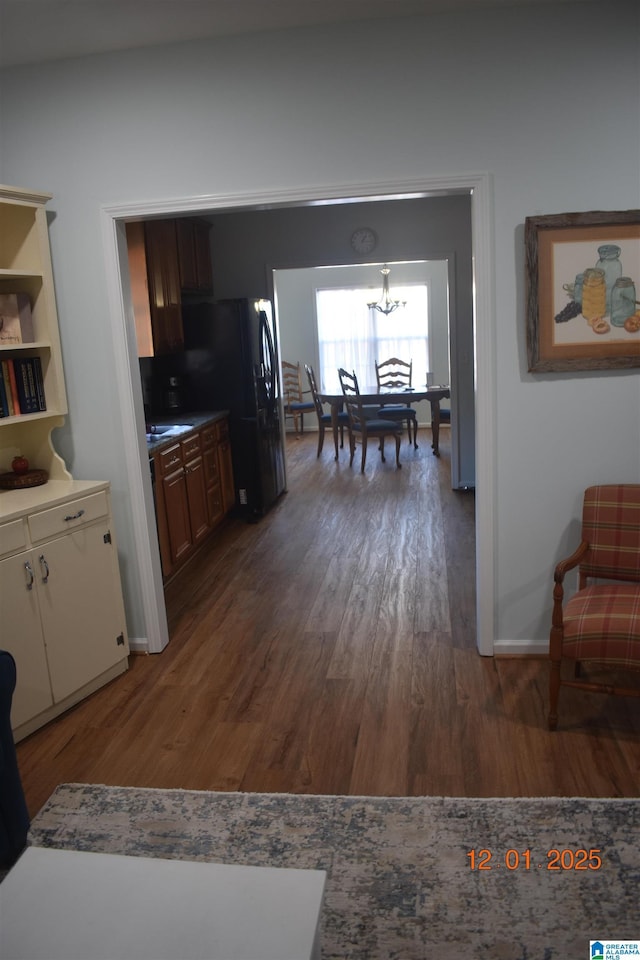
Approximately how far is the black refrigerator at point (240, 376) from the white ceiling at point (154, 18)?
2.50 metres

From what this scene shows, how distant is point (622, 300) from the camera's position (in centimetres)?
287

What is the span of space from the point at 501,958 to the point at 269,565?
304cm

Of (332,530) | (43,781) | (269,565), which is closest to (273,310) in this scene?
(332,530)

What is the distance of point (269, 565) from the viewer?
15.1 feet

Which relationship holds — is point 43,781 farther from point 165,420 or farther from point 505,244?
point 165,420

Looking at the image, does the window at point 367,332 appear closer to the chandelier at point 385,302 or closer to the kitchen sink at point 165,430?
the chandelier at point 385,302

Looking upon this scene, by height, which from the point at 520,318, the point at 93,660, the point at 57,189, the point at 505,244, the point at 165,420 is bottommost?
the point at 93,660

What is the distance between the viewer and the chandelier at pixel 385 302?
8.97 m

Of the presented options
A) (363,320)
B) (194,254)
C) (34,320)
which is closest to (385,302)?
(363,320)

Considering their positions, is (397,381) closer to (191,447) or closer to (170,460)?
(191,447)

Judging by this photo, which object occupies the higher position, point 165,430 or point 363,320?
point 363,320

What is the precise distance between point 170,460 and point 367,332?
18.9 ft

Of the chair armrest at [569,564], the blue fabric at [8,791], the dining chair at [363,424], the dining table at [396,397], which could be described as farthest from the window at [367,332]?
the blue fabric at [8,791]

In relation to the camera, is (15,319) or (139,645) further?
(139,645)
